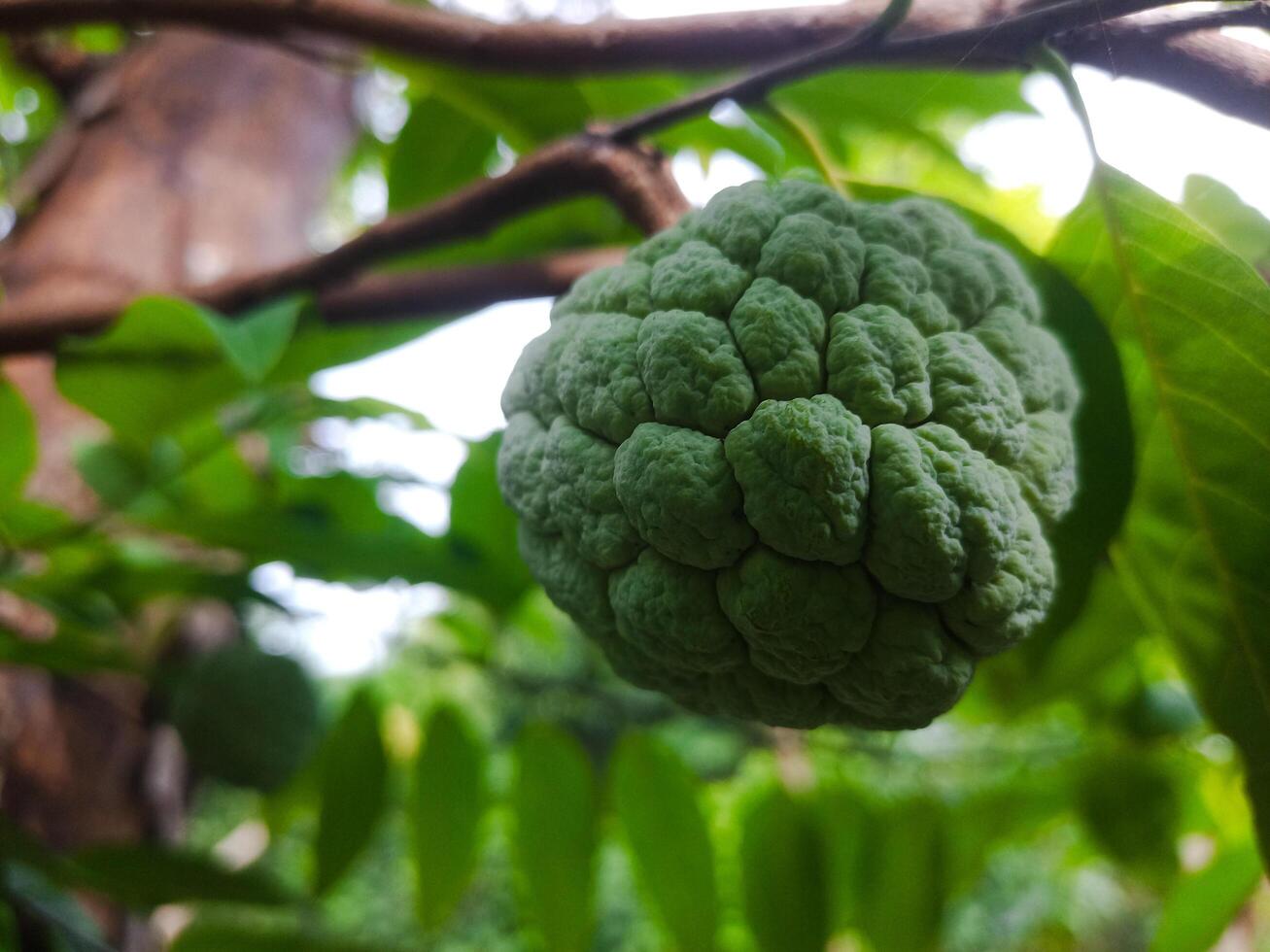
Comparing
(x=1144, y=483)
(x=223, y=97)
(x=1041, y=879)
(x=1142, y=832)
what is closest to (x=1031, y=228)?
(x=1142, y=832)

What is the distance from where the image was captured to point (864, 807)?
159cm

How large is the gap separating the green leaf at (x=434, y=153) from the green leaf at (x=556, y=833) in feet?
3.32

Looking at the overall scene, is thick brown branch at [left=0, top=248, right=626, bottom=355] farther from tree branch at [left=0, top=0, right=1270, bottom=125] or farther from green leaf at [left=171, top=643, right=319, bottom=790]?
green leaf at [left=171, top=643, right=319, bottom=790]

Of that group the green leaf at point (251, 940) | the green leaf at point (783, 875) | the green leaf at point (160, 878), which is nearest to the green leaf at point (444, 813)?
the green leaf at point (251, 940)

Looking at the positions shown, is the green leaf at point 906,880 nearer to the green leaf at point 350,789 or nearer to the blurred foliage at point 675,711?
the blurred foliage at point 675,711

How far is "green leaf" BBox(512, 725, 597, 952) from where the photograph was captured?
1464 millimetres

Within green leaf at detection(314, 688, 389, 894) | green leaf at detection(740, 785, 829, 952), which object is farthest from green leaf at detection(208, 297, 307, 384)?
green leaf at detection(740, 785, 829, 952)

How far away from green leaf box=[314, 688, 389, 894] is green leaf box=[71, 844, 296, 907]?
0.14 m

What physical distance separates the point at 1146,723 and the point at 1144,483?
1.01 metres

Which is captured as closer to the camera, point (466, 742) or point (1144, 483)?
point (1144, 483)

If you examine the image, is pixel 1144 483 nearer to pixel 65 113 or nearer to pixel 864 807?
pixel 864 807

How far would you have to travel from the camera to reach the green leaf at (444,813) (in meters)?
1.60

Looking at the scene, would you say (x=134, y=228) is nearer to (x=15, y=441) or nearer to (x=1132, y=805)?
(x=15, y=441)

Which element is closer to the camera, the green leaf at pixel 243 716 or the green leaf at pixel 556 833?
the green leaf at pixel 556 833
